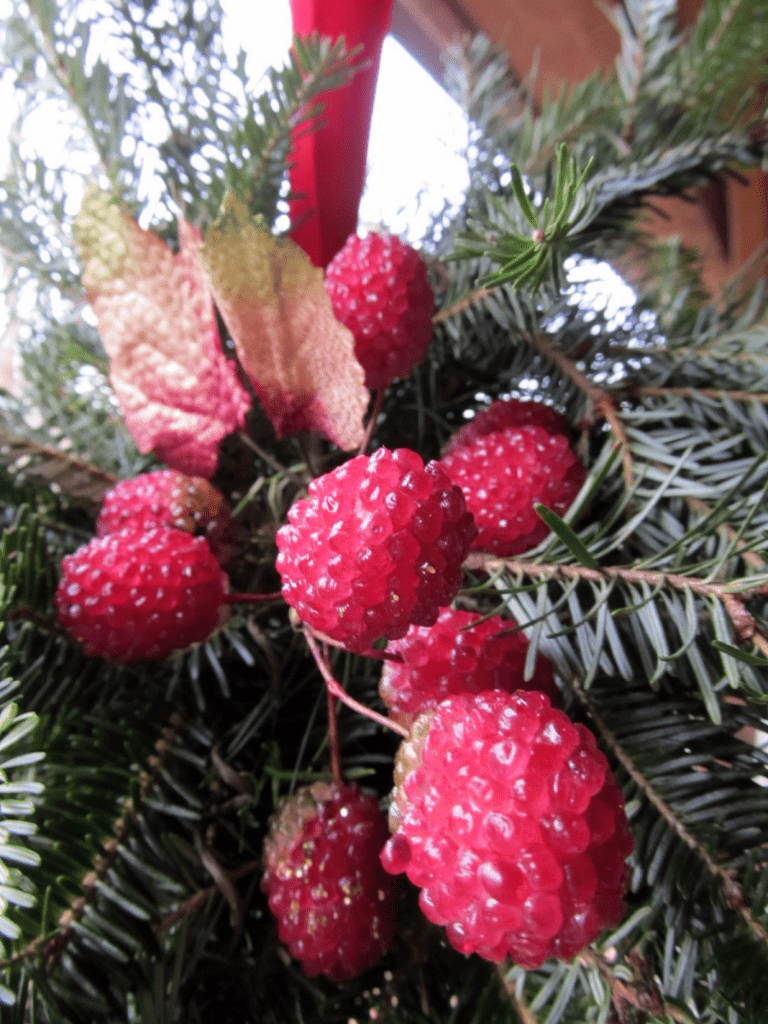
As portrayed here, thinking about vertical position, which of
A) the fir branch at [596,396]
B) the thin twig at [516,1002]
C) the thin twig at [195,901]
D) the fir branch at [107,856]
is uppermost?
→ the fir branch at [596,396]

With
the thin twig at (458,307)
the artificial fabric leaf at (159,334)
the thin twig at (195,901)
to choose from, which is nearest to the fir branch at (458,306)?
the thin twig at (458,307)

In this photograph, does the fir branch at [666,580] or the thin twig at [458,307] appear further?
the thin twig at [458,307]

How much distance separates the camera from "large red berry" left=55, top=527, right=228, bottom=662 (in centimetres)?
23

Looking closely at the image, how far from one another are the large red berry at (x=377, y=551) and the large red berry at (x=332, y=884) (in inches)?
3.1

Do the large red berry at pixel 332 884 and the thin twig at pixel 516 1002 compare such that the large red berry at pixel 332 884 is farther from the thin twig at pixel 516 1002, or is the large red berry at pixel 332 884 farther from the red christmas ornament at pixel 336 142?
the red christmas ornament at pixel 336 142

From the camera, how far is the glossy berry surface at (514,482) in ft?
0.78

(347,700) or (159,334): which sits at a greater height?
(159,334)

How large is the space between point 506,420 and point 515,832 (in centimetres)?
16

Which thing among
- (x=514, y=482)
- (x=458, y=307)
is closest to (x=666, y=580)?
(x=514, y=482)

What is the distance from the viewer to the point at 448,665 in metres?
0.20

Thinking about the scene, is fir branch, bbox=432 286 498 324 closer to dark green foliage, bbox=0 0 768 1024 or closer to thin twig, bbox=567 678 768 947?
dark green foliage, bbox=0 0 768 1024

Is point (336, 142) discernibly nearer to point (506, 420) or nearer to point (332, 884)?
point (506, 420)

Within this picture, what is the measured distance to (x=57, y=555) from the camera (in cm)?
32

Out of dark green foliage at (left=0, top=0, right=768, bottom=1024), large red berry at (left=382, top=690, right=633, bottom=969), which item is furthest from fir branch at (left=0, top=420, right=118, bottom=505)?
large red berry at (left=382, top=690, right=633, bottom=969)
